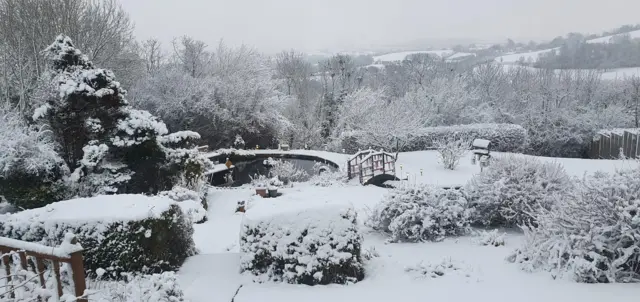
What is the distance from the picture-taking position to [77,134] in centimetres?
1002

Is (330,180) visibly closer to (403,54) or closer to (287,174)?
(287,174)

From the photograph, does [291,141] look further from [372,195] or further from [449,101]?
[372,195]

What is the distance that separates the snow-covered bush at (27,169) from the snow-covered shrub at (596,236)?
9.17 metres

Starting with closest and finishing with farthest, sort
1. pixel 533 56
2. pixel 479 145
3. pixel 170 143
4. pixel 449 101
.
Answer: pixel 170 143
pixel 479 145
pixel 449 101
pixel 533 56

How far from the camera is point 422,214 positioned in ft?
19.6

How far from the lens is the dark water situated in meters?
14.9

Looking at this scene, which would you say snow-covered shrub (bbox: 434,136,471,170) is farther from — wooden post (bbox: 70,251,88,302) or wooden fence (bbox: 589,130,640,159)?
wooden post (bbox: 70,251,88,302)

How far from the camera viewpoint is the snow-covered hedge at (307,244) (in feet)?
15.1

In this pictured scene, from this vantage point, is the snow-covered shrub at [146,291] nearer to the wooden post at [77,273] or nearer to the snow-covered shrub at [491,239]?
the wooden post at [77,273]

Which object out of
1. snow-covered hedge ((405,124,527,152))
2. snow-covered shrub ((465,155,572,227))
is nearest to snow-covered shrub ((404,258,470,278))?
snow-covered shrub ((465,155,572,227))

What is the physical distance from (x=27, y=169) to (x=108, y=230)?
5526 mm

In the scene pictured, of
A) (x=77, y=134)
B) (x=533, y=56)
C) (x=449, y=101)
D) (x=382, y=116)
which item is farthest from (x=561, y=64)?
(x=77, y=134)

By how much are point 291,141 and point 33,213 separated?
18.8 metres

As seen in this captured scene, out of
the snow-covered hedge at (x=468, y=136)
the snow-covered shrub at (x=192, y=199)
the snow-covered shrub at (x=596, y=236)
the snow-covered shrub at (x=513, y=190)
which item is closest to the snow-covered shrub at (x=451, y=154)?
the snow-covered hedge at (x=468, y=136)
